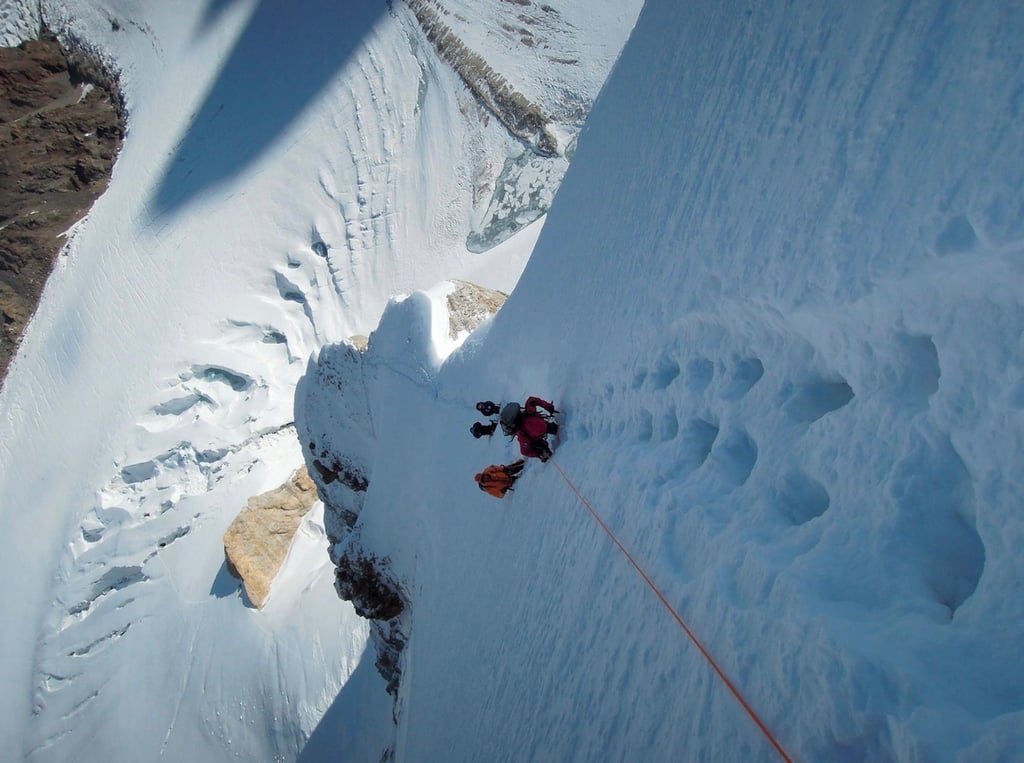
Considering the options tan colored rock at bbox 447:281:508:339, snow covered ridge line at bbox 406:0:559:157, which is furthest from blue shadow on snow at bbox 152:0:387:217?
tan colored rock at bbox 447:281:508:339

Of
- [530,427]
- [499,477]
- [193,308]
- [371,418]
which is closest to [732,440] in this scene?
[530,427]

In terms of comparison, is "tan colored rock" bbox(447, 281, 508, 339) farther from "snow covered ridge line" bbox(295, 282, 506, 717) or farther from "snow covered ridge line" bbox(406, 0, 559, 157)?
"snow covered ridge line" bbox(406, 0, 559, 157)

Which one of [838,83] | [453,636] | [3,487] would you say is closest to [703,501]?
[838,83]

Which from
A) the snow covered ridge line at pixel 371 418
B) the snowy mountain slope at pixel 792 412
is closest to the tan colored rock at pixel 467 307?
the snow covered ridge line at pixel 371 418

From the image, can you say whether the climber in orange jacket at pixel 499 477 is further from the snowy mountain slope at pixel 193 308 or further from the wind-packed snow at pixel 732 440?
the snowy mountain slope at pixel 193 308

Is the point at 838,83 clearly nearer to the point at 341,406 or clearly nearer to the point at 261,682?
the point at 341,406
